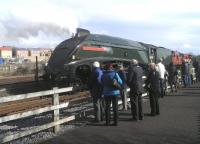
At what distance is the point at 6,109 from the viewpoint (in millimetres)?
11883

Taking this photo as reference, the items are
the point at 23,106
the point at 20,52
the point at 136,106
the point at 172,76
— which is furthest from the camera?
the point at 20,52

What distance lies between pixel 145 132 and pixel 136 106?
229 cm

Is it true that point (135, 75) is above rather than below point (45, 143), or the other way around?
above

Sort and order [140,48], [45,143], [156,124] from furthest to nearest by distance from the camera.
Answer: [140,48], [156,124], [45,143]

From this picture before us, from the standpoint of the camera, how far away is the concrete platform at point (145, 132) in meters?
9.53

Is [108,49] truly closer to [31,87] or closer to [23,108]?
[31,87]

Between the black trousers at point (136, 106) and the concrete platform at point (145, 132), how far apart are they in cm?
23

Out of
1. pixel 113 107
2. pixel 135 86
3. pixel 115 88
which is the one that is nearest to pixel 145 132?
pixel 113 107

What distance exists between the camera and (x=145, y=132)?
34.6 ft

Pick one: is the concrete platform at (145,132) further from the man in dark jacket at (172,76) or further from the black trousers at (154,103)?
the man in dark jacket at (172,76)

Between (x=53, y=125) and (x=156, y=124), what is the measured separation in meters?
2.92

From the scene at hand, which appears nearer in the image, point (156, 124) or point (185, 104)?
point (156, 124)

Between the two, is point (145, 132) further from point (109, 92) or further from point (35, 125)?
point (35, 125)

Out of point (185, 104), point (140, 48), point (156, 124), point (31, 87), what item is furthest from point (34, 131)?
point (140, 48)
